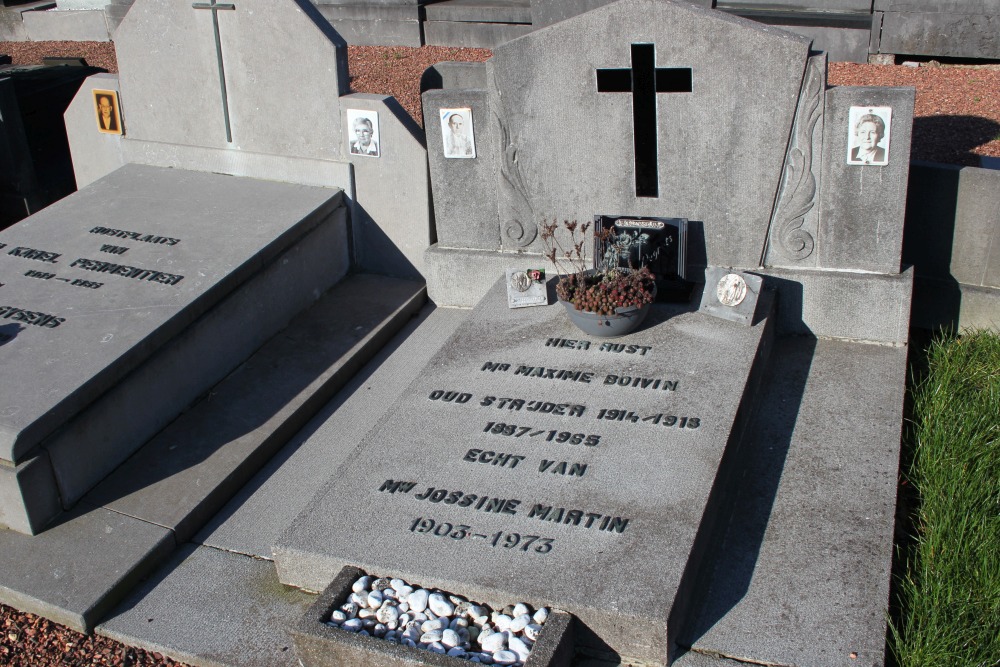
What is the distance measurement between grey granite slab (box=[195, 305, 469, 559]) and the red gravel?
3878 mm

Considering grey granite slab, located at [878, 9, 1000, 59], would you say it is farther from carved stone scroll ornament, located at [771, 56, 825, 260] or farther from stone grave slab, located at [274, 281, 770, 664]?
stone grave slab, located at [274, 281, 770, 664]

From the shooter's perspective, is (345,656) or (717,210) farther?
(717,210)

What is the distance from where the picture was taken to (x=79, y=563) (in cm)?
438

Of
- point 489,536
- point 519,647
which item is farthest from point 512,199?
point 519,647

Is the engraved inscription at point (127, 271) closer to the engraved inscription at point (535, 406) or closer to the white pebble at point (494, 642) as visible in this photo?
the engraved inscription at point (535, 406)

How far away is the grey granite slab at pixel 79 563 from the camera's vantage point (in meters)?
4.18

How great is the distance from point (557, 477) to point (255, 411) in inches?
74.7

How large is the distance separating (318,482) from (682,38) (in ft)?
10.1

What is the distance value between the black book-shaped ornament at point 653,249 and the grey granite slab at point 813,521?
28.4 inches

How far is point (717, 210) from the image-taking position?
5.79 metres

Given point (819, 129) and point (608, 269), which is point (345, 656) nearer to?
point (608, 269)

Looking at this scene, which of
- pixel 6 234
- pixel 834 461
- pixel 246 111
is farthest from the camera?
pixel 246 111

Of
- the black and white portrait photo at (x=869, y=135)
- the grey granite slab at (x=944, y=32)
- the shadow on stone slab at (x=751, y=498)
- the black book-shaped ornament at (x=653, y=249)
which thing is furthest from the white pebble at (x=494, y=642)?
the grey granite slab at (x=944, y=32)

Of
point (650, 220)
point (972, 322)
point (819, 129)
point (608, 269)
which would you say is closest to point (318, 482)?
point (608, 269)
